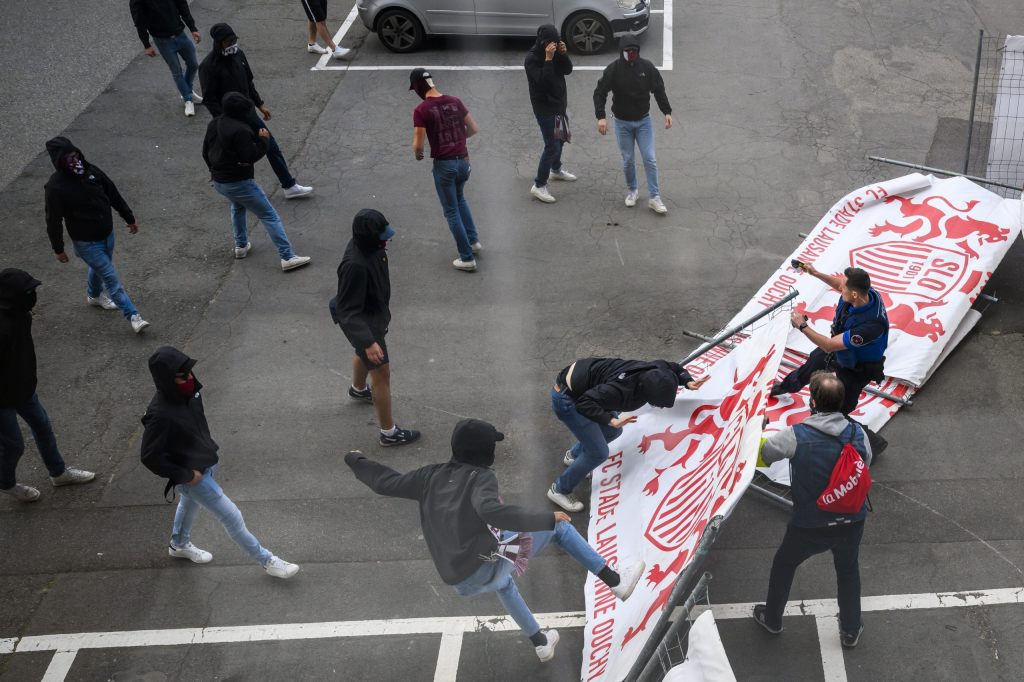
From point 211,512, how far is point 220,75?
18.4 feet

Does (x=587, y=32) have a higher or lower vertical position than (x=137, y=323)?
higher

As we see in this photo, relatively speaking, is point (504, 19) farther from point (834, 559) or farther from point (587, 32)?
point (834, 559)

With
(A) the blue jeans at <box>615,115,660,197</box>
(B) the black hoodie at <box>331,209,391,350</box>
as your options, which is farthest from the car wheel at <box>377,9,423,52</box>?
(B) the black hoodie at <box>331,209,391,350</box>

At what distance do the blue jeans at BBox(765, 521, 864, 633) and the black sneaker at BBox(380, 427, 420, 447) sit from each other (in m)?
2.96

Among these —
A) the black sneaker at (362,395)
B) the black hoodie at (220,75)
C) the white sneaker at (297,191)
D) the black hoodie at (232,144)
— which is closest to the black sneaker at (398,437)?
the black sneaker at (362,395)

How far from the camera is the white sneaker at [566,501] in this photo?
6.32m

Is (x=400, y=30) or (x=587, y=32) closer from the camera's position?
(x=587, y=32)

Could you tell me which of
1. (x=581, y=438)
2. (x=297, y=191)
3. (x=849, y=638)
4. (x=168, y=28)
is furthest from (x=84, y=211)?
(x=849, y=638)

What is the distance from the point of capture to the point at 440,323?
27.4ft

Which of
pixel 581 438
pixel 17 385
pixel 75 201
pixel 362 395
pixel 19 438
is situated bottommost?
pixel 362 395

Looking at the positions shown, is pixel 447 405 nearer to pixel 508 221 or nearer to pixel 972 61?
pixel 508 221

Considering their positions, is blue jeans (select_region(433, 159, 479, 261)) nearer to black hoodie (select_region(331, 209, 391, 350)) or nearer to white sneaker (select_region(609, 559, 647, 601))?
black hoodie (select_region(331, 209, 391, 350))

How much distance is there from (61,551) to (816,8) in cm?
1281

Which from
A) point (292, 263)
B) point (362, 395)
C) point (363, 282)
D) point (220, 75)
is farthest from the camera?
point (220, 75)
